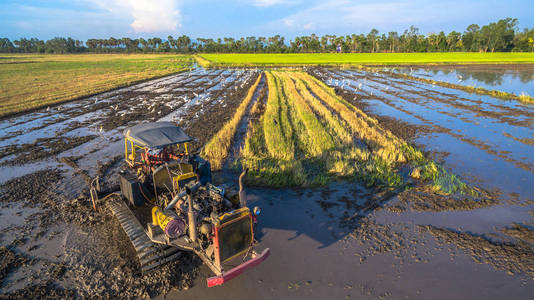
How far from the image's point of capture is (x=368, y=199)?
877cm

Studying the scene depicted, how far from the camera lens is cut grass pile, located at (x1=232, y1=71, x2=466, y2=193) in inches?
393

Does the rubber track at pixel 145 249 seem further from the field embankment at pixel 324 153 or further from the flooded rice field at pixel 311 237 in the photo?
the field embankment at pixel 324 153

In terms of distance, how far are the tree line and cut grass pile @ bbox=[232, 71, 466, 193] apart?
10795 cm

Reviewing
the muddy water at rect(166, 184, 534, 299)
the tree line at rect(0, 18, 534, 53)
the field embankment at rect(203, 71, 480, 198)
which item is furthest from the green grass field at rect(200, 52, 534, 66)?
the muddy water at rect(166, 184, 534, 299)

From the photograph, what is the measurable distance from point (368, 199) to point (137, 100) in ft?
77.6

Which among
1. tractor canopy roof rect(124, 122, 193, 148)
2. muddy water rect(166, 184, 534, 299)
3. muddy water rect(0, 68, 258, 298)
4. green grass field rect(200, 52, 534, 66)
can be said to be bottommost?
muddy water rect(166, 184, 534, 299)

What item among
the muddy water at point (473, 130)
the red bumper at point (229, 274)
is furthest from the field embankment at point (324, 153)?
the red bumper at point (229, 274)

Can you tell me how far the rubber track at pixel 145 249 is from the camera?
18.7 feet

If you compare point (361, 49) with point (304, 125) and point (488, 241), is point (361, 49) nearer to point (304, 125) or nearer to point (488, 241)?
point (304, 125)

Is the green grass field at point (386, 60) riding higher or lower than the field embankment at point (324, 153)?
higher

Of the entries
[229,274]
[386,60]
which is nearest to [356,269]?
[229,274]

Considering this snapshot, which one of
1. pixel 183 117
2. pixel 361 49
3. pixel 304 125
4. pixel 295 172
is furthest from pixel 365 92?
pixel 361 49

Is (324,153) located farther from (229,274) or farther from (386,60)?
(386,60)

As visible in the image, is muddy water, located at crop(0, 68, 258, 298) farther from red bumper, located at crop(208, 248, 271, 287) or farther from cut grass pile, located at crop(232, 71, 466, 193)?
cut grass pile, located at crop(232, 71, 466, 193)
